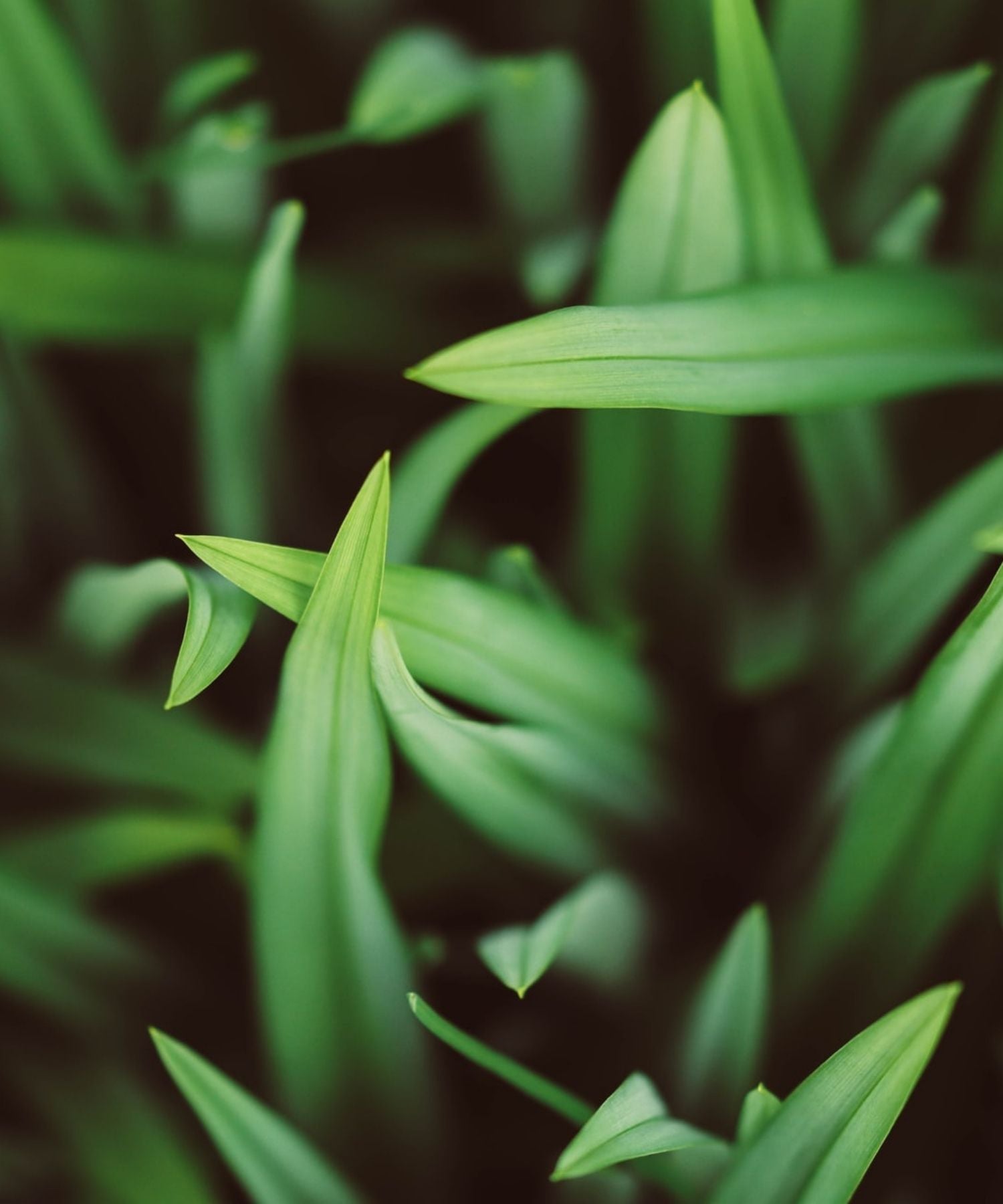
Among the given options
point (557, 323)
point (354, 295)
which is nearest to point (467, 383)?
point (557, 323)

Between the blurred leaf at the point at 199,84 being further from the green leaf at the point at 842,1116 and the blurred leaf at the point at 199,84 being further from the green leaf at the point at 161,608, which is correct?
the green leaf at the point at 842,1116

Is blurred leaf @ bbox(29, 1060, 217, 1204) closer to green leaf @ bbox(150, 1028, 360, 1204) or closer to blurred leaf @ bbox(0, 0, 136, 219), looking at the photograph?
green leaf @ bbox(150, 1028, 360, 1204)

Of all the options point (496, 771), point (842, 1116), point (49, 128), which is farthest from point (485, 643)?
point (49, 128)

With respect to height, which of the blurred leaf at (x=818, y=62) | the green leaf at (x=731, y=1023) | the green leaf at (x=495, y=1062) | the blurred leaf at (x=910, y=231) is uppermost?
the blurred leaf at (x=818, y=62)

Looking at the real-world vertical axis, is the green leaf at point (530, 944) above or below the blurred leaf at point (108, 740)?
below

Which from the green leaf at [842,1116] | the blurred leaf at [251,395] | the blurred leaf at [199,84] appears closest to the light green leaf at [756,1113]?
the green leaf at [842,1116]

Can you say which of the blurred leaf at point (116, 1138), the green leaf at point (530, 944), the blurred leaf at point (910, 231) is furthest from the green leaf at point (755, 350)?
the blurred leaf at point (116, 1138)

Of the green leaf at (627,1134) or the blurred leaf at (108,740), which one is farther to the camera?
the blurred leaf at (108,740)
